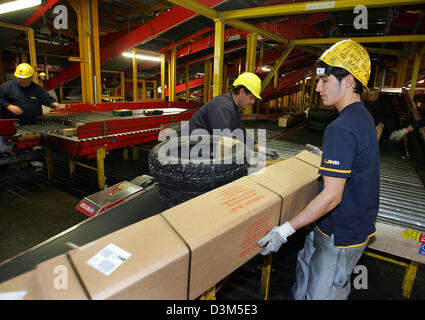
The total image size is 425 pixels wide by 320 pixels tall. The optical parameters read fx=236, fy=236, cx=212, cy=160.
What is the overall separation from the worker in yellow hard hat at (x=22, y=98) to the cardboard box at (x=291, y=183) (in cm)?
487

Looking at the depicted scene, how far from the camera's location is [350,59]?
4.86ft

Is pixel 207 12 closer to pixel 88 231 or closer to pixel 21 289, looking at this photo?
pixel 88 231

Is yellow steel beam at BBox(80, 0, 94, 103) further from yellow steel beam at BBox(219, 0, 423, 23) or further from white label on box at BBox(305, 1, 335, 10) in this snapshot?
white label on box at BBox(305, 1, 335, 10)

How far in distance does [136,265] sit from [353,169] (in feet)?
4.49

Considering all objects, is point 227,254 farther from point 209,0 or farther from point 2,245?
point 209,0

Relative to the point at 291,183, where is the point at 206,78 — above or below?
above

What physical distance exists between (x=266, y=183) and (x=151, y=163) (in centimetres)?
86

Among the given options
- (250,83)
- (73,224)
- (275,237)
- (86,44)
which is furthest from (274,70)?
(275,237)

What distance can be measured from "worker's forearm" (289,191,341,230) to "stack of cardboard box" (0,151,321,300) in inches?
5.9

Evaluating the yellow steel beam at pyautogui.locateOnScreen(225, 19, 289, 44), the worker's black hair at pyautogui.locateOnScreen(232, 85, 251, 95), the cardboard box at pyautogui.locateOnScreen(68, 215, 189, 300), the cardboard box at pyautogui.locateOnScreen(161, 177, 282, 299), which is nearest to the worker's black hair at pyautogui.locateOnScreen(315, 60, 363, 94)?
the cardboard box at pyautogui.locateOnScreen(161, 177, 282, 299)

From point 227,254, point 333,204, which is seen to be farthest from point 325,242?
point 227,254

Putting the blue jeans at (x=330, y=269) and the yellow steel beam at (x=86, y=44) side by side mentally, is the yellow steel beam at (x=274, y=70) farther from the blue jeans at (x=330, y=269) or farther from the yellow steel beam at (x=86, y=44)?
the blue jeans at (x=330, y=269)

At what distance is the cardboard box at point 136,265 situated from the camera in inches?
32.2
